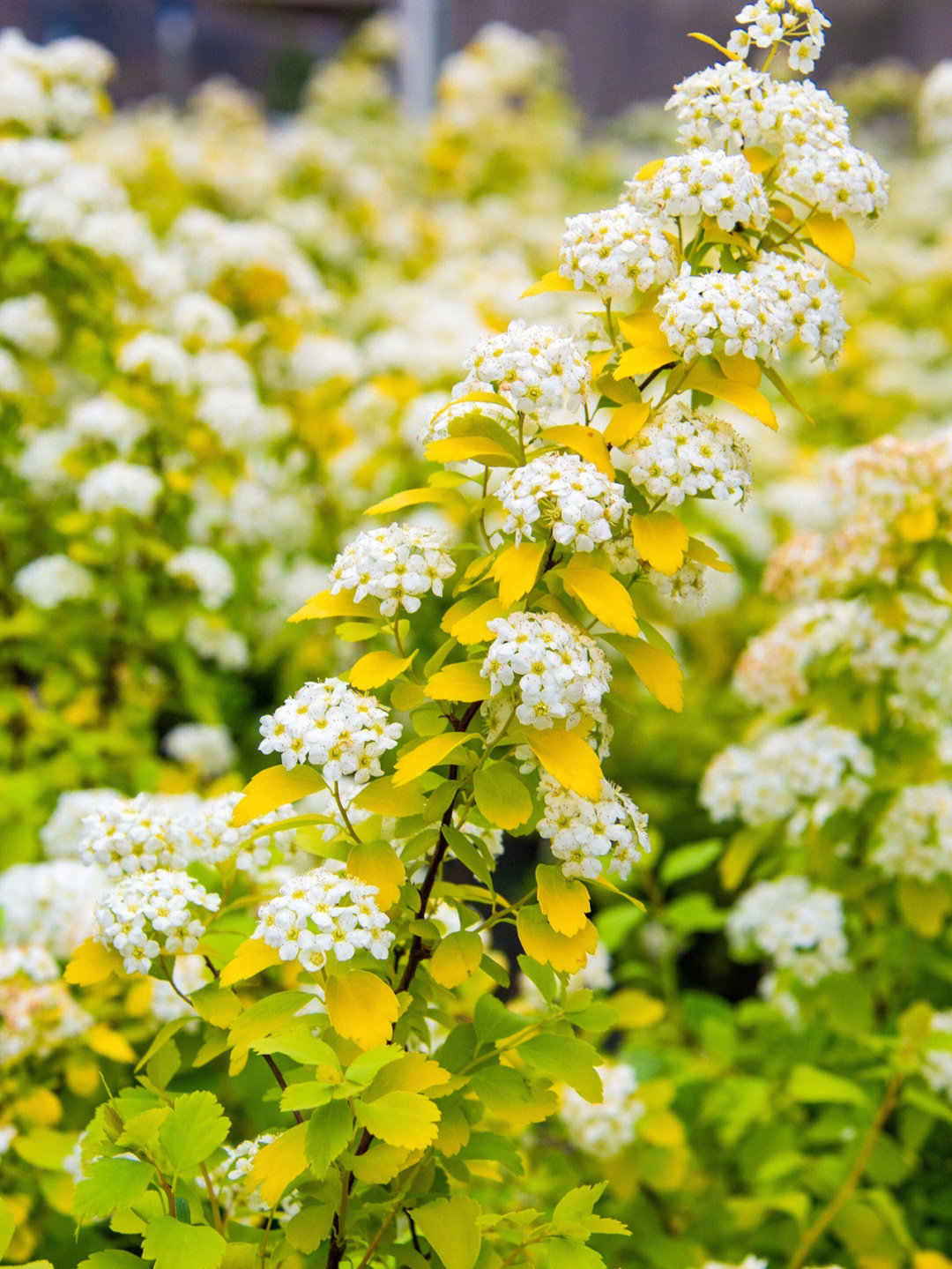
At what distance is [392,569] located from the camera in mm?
1118

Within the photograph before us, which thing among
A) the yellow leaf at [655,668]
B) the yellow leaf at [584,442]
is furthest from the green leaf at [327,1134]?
the yellow leaf at [584,442]

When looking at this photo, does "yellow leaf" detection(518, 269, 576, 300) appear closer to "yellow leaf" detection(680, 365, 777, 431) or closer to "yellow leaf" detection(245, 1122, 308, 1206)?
"yellow leaf" detection(680, 365, 777, 431)

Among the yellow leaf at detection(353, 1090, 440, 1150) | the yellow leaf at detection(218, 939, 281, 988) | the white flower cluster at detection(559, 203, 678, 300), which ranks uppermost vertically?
the white flower cluster at detection(559, 203, 678, 300)

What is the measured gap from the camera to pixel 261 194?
4.52 metres

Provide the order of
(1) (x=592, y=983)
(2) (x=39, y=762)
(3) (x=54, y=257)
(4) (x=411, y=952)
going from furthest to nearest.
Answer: (3) (x=54, y=257), (2) (x=39, y=762), (1) (x=592, y=983), (4) (x=411, y=952)

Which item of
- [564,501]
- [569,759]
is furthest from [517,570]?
[569,759]

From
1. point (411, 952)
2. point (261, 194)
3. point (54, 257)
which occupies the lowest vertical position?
point (411, 952)

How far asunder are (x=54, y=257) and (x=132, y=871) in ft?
6.21

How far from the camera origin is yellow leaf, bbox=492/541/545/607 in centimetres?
104

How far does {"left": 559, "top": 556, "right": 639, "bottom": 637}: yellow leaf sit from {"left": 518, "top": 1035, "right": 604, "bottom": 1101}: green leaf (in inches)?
15.7

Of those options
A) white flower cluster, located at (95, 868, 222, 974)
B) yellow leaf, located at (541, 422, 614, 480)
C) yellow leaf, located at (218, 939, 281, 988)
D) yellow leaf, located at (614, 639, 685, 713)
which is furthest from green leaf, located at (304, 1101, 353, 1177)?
yellow leaf, located at (541, 422, 614, 480)

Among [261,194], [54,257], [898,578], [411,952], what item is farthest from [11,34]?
[411,952]

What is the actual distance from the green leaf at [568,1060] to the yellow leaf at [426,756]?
0.30 meters

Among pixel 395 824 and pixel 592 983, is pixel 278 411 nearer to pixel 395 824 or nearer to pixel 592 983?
pixel 592 983
